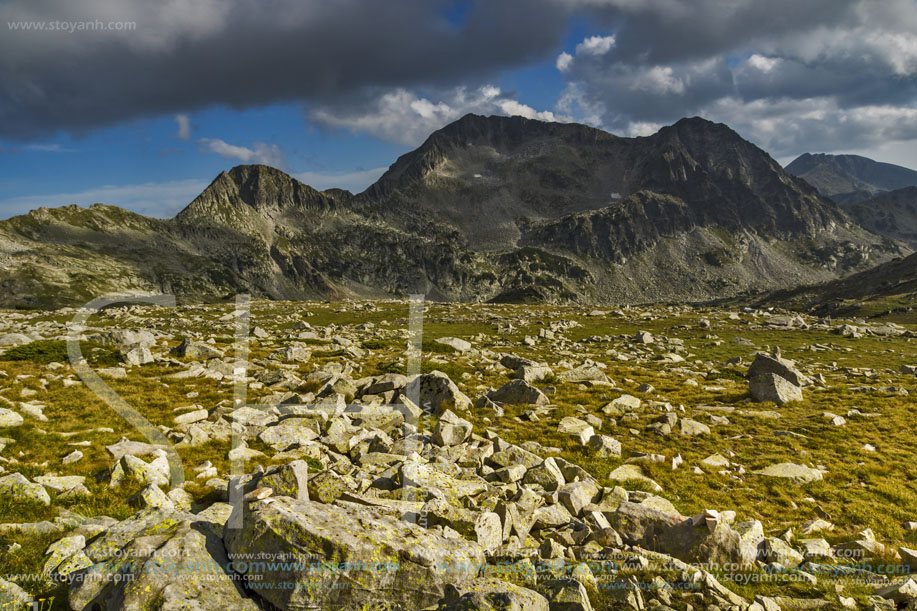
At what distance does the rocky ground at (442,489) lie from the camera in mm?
6855

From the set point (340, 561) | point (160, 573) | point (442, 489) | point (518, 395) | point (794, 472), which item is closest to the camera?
point (160, 573)

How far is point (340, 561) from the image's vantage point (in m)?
6.73

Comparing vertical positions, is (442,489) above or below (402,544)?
below

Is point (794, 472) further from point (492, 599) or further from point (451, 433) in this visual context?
point (492, 599)

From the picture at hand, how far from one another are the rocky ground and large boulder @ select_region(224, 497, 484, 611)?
4cm

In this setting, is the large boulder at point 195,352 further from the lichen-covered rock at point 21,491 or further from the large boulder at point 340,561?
the large boulder at point 340,561

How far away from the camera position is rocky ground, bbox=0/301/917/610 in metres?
6.86

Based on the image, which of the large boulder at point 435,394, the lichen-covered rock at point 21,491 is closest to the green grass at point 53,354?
the large boulder at point 435,394

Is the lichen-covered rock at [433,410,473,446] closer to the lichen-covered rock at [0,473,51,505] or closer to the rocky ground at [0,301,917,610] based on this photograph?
the rocky ground at [0,301,917,610]

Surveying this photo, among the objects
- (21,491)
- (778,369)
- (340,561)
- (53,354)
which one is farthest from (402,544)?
(778,369)

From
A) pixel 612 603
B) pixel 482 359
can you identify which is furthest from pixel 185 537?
pixel 482 359

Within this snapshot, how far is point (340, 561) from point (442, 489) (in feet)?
16.1

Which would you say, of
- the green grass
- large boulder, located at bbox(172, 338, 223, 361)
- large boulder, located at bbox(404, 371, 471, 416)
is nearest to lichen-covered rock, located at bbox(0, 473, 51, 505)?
large boulder, located at bbox(404, 371, 471, 416)

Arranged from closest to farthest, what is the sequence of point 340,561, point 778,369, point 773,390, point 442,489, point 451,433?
1. point 340,561
2. point 442,489
3. point 451,433
4. point 773,390
5. point 778,369
